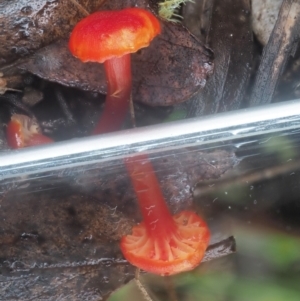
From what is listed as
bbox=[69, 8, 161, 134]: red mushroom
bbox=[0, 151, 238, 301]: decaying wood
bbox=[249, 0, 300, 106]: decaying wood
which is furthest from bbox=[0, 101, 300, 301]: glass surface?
bbox=[69, 8, 161, 134]: red mushroom

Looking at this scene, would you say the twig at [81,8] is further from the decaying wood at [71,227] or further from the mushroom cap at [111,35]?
the decaying wood at [71,227]

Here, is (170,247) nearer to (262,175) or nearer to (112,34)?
(262,175)

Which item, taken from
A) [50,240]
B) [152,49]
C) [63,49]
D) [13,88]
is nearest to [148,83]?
[152,49]

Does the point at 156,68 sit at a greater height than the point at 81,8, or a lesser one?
lesser

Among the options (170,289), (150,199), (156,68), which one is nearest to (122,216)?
(150,199)

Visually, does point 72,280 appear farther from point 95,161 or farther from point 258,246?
point 258,246

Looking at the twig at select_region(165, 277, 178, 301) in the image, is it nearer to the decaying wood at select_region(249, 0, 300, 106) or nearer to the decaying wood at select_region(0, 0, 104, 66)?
the decaying wood at select_region(249, 0, 300, 106)
